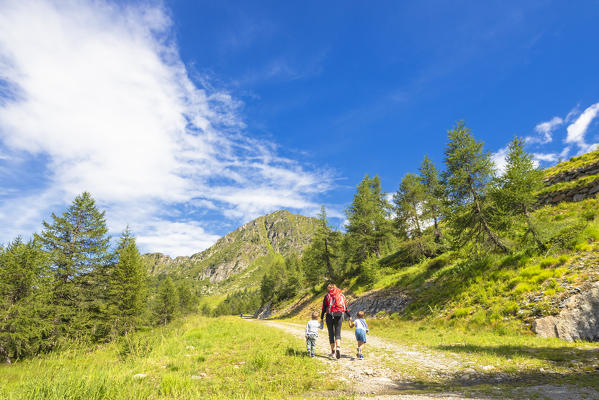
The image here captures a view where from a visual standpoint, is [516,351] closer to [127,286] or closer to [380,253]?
[380,253]

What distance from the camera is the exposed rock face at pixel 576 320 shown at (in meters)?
9.19

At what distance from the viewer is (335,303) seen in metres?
9.36

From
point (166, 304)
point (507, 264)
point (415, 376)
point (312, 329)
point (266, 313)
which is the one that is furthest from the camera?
point (266, 313)

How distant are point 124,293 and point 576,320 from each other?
116 ft

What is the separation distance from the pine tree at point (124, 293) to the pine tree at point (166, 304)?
31.0 m

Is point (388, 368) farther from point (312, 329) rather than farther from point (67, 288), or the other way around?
point (67, 288)

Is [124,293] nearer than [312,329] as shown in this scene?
No

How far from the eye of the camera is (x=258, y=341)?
37.9ft

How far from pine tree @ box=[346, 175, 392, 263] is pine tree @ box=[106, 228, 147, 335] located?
27.3 m

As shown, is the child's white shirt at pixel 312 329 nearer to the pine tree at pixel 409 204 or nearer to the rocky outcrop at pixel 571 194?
the rocky outcrop at pixel 571 194

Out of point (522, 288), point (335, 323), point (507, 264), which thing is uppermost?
point (507, 264)

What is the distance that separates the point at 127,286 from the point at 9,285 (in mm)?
9839

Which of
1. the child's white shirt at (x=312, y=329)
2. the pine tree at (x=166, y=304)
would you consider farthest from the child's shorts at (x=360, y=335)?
the pine tree at (x=166, y=304)

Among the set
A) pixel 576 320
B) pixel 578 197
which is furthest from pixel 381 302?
pixel 578 197
